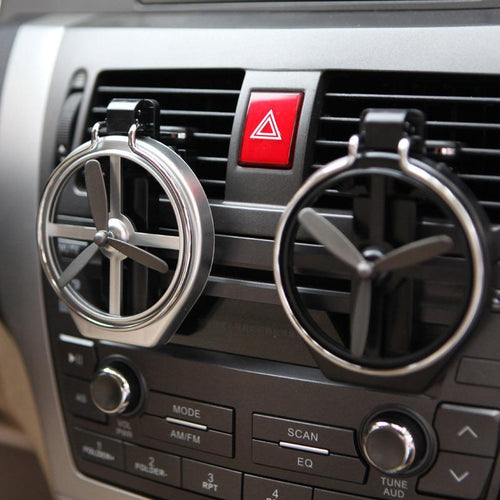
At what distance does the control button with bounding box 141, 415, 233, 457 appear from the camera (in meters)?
0.68

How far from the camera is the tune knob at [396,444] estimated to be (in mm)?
580

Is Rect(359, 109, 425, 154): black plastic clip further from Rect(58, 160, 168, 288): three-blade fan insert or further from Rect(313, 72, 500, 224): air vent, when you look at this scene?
Rect(58, 160, 168, 288): three-blade fan insert

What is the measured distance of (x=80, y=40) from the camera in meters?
0.77

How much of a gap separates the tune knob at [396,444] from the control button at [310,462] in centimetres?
4

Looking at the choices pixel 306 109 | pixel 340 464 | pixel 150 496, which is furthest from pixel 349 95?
pixel 150 496

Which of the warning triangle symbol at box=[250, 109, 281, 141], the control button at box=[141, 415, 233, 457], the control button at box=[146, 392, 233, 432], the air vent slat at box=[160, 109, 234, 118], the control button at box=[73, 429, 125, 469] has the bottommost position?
the control button at box=[73, 429, 125, 469]

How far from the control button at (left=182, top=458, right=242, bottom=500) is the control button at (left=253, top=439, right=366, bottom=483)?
0.04m

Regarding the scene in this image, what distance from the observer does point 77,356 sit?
30.1 inches

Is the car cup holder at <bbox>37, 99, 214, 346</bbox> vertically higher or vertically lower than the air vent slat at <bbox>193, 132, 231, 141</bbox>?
lower

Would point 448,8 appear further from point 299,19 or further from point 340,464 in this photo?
point 340,464

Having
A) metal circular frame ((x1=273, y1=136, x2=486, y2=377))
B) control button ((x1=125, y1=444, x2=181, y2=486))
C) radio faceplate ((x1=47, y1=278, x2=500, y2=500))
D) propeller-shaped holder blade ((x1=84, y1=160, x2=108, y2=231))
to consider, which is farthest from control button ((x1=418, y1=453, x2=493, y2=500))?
propeller-shaped holder blade ((x1=84, y1=160, x2=108, y2=231))

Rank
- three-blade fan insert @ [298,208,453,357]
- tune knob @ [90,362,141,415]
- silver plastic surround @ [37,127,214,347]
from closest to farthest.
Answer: three-blade fan insert @ [298,208,453,357]
silver plastic surround @ [37,127,214,347]
tune knob @ [90,362,141,415]

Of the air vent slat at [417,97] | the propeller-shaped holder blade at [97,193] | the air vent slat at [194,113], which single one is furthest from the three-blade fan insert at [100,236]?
the air vent slat at [417,97]

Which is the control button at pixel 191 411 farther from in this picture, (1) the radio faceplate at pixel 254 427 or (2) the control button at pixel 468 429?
(2) the control button at pixel 468 429
